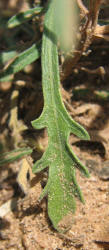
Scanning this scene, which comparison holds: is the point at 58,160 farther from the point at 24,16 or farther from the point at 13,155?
the point at 24,16

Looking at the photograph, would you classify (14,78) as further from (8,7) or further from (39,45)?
(8,7)

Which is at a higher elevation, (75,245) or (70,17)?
(70,17)

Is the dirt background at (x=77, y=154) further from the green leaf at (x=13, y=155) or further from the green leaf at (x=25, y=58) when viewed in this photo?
the green leaf at (x=25, y=58)

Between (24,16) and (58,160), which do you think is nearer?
(58,160)

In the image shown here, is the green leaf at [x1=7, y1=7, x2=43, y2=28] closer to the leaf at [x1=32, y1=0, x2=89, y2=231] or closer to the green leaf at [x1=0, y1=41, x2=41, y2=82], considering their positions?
the green leaf at [x1=0, y1=41, x2=41, y2=82]

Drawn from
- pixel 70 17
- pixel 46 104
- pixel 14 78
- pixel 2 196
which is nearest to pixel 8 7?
pixel 14 78

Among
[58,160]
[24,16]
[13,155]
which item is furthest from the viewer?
[24,16]

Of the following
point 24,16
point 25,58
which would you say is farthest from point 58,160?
point 24,16
